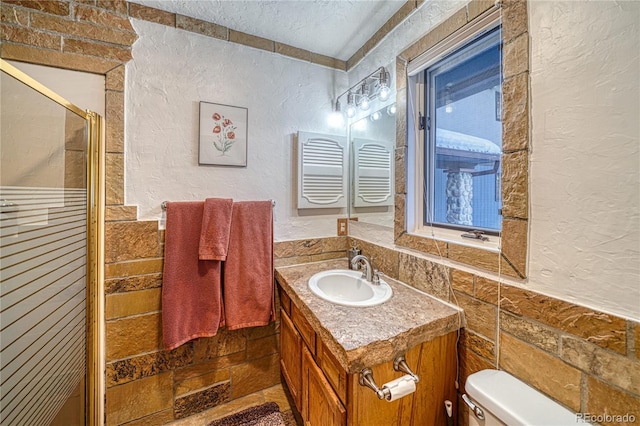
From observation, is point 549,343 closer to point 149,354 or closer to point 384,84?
point 384,84

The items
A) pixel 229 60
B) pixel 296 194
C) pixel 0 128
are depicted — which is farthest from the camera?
pixel 296 194

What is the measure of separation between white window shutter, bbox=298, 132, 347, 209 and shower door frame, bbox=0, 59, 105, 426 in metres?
1.13

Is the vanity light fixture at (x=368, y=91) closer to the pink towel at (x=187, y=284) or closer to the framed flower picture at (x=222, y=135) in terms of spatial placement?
the framed flower picture at (x=222, y=135)

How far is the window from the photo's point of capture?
3.54 feet

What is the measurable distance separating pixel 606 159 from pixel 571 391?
0.72 meters

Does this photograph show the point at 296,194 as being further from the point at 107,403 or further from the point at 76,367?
the point at 107,403

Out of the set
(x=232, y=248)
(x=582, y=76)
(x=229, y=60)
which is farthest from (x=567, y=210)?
(x=229, y=60)

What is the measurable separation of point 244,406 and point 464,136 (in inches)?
81.2

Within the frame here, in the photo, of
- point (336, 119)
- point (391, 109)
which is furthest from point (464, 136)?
point (336, 119)

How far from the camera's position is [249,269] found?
158 cm

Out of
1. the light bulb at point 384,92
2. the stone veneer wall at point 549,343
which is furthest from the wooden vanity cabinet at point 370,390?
the light bulb at point 384,92

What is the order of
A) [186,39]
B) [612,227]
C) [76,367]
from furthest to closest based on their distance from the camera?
1. [186,39]
2. [76,367]
3. [612,227]

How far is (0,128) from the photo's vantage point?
0.94m

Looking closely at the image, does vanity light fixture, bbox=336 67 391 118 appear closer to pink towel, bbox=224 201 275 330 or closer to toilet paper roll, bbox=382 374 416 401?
pink towel, bbox=224 201 275 330
